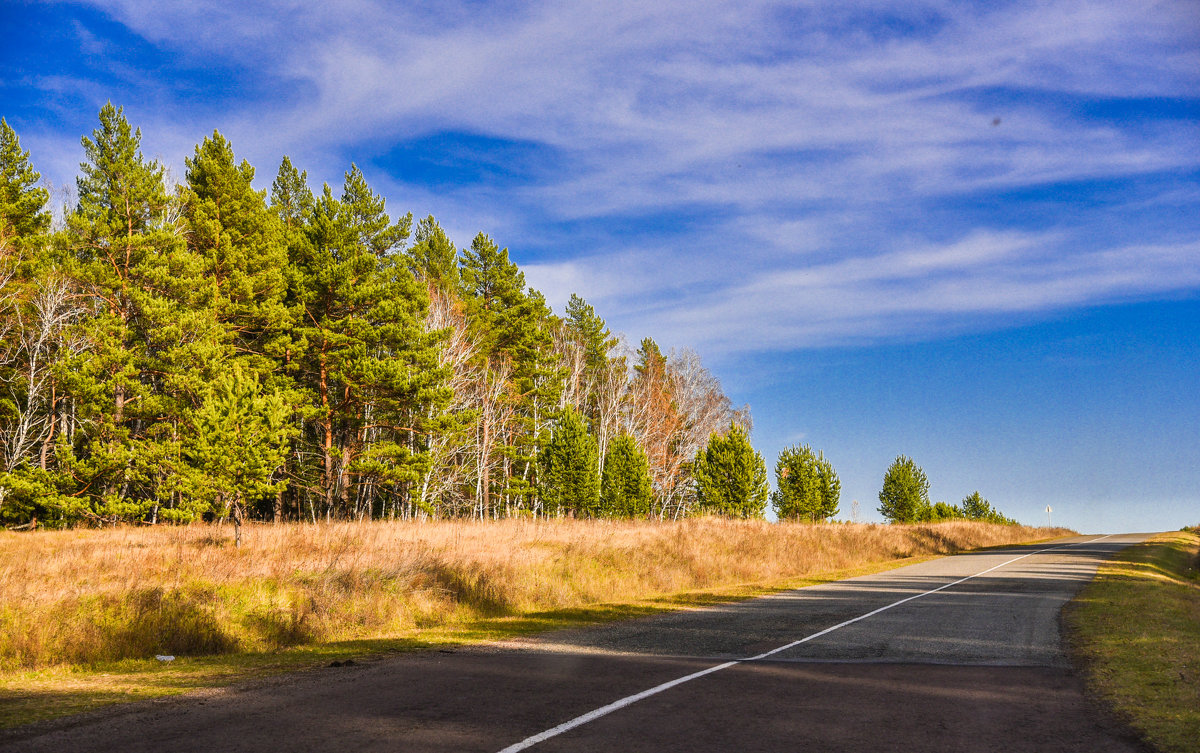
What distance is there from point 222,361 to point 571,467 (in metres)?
20.4

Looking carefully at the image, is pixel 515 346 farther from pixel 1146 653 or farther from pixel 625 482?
pixel 1146 653

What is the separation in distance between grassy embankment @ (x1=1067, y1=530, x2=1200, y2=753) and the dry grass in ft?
30.3

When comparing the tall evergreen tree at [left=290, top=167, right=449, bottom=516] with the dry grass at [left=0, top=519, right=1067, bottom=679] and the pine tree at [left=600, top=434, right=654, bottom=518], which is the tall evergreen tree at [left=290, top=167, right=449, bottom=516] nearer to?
the dry grass at [left=0, top=519, right=1067, bottom=679]

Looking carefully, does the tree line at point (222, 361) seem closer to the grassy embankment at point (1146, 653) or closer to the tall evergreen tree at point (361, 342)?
the tall evergreen tree at point (361, 342)

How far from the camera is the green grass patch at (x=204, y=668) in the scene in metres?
7.23

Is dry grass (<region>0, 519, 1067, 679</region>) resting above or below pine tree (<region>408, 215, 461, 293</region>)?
below

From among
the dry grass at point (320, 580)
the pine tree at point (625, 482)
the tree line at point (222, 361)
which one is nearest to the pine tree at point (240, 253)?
the tree line at point (222, 361)

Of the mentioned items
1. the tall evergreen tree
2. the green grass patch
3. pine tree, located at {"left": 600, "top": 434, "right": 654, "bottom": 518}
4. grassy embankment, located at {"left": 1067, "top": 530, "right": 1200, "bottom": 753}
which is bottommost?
the green grass patch

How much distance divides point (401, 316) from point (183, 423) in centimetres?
1109

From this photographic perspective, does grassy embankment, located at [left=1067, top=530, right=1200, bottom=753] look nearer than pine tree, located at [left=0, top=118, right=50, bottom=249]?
Yes

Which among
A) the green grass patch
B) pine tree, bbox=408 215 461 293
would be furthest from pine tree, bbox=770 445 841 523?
the green grass patch

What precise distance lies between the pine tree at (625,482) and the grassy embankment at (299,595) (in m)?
24.9

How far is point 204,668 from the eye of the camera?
923 cm

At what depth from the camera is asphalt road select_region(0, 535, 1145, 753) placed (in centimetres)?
584
